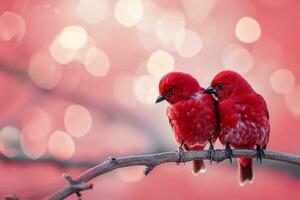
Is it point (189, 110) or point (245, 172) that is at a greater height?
point (189, 110)

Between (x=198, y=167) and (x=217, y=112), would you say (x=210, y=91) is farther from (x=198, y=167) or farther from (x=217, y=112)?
(x=198, y=167)

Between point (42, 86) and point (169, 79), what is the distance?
513mm

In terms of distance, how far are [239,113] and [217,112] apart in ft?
0.17

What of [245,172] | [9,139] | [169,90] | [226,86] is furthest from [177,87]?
[9,139]

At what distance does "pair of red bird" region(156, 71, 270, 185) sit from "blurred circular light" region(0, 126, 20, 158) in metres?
0.52

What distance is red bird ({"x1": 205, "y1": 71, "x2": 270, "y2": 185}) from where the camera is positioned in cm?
136

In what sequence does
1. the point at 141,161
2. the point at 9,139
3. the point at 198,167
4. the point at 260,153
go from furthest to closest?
1. the point at 9,139
2. the point at 198,167
3. the point at 260,153
4. the point at 141,161

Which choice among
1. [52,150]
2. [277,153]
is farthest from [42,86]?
[277,153]

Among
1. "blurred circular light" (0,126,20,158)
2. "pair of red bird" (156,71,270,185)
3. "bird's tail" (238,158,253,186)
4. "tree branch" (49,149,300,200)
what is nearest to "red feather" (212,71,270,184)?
"pair of red bird" (156,71,270,185)

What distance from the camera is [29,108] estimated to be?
1766mm

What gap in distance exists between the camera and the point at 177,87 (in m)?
1.41

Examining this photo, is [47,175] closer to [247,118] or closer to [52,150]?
[52,150]

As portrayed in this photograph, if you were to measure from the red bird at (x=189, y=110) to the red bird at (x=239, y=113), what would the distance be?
0.09ft

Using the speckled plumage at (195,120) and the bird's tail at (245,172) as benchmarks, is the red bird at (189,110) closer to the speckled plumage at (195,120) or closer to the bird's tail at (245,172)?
the speckled plumage at (195,120)
